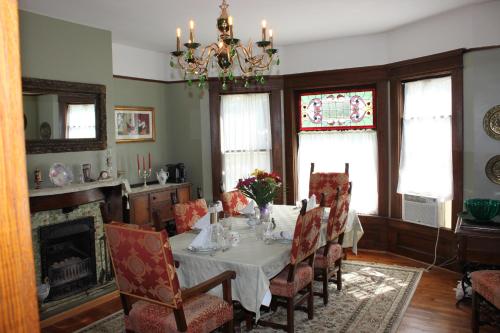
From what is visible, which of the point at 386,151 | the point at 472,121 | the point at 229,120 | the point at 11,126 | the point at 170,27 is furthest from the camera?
the point at 229,120

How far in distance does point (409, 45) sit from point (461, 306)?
2.94m

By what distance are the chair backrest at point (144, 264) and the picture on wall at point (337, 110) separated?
3.93m

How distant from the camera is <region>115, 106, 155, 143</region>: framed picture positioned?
5.73 metres

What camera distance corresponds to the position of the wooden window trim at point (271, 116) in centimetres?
607

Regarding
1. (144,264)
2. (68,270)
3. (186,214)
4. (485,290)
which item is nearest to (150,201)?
(68,270)

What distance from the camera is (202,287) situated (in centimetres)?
264

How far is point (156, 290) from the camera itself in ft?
8.28

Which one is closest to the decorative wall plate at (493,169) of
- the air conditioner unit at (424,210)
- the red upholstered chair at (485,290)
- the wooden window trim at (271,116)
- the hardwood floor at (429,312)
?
the air conditioner unit at (424,210)

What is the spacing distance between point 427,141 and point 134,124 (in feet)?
12.3

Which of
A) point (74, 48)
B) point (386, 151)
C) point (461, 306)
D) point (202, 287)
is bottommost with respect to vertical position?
point (461, 306)

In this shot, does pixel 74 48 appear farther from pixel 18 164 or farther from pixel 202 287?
pixel 18 164

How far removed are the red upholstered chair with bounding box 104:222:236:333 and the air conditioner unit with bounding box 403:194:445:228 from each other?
9.87ft

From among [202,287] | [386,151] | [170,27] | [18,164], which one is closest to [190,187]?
[170,27]

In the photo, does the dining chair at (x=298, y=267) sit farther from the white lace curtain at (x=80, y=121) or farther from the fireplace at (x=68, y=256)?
the white lace curtain at (x=80, y=121)
